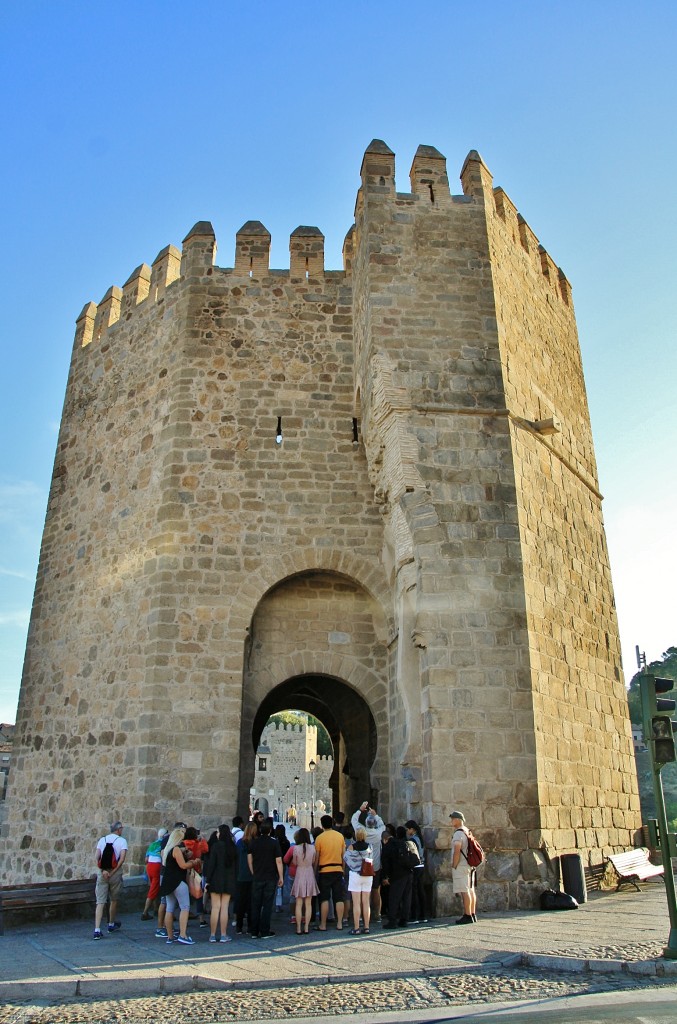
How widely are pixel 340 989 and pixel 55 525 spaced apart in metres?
8.97

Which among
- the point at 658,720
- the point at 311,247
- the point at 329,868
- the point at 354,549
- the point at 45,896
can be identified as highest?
the point at 311,247

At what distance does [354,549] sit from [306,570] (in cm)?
66

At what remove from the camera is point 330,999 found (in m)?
4.30

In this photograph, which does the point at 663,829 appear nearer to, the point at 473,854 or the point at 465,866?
the point at 473,854

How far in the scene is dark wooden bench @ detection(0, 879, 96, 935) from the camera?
283 inches

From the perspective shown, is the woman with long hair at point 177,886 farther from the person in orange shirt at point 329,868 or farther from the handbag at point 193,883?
the person in orange shirt at point 329,868

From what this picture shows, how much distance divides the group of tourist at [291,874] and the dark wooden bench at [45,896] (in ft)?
2.34

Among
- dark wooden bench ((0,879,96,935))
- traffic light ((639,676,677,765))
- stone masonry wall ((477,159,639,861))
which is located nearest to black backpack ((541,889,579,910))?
stone masonry wall ((477,159,639,861))

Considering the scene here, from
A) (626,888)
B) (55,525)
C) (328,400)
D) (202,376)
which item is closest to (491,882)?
(626,888)

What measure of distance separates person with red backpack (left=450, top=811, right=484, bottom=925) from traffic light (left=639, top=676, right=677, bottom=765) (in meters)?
1.81

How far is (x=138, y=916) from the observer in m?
7.95

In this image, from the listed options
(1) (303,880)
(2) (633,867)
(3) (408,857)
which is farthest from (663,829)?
(2) (633,867)

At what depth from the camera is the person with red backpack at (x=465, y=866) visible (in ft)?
21.9

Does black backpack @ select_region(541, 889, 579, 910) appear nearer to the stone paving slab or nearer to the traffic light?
the stone paving slab
